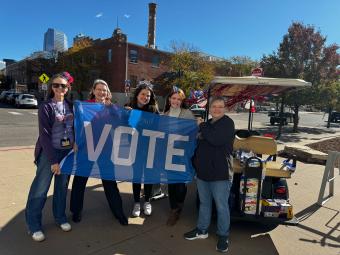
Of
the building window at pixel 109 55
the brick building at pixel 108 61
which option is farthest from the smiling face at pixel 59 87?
the building window at pixel 109 55

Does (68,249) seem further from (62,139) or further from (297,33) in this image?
(297,33)

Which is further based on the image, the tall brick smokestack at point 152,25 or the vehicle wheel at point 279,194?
the tall brick smokestack at point 152,25

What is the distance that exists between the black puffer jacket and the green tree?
1477 centimetres

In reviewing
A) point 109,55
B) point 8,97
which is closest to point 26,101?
point 8,97

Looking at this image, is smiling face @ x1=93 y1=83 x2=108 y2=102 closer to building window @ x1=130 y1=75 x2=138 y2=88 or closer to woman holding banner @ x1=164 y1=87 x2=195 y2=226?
woman holding banner @ x1=164 y1=87 x2=195 y2=226

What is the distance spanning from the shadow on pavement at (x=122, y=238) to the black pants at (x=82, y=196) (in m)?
0.18

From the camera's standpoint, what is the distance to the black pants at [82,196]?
416 centimetres

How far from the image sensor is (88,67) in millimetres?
35938

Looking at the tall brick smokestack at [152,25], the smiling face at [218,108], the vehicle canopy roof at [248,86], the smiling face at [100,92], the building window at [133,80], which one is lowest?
the smiling face at [218,108]

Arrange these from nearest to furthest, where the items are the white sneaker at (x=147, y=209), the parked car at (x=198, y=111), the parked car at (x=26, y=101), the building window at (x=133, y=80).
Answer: the white sneaker at (x=147, y=209) → the parked car at (x=198, y=111) → the parked car at (x=26, y=101) → the building window at (x=133, y=80)

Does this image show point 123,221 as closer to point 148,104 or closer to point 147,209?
point 147,209

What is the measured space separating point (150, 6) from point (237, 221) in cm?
5310

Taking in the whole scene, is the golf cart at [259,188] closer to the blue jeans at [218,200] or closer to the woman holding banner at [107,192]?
the blue jeans at [218,200]

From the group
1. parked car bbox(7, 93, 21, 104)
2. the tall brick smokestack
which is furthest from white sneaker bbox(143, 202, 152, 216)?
the tall brick smokestack
